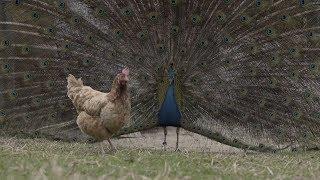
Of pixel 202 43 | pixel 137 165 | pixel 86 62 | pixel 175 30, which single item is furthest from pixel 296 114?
pixel 137 165

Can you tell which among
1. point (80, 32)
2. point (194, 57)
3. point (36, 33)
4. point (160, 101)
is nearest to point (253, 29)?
point (194, 57)

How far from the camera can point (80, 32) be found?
8445 mm

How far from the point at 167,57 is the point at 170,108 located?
0.60 m

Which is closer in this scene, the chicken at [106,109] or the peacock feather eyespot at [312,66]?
the chicken at [106,109]

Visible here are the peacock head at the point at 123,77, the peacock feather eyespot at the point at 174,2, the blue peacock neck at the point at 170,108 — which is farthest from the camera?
the blue peacock neck at the point at 170,108

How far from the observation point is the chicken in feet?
22.4

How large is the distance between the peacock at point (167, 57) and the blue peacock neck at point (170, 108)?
1cm

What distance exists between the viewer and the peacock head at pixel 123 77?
22.0 feet

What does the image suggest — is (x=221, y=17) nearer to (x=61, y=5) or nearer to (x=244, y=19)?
(x=244, y=19)

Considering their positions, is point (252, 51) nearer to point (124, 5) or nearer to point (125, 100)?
point (124, 5)

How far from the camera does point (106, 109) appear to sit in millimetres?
6840

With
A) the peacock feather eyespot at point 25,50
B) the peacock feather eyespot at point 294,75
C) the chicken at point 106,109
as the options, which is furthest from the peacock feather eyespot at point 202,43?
the peacock feather eyespot at point 25,50

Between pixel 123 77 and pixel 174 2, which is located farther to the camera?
pixel 174 2

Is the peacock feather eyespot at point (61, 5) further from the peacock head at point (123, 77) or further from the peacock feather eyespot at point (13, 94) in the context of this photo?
the peacock head at point (123, 77)
